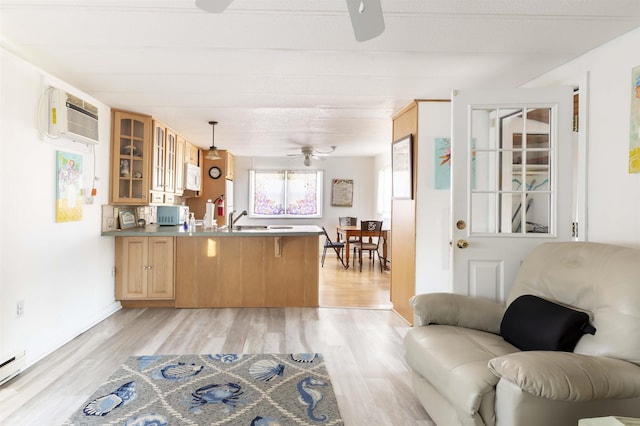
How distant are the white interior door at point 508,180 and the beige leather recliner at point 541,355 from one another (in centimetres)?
26

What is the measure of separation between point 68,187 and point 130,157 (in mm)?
996

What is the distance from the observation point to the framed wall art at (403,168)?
3675 millimetres

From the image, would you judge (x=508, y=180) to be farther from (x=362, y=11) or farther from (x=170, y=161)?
(x=170, y=161)

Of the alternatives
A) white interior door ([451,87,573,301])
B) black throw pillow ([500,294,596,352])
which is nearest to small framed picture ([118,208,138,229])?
white interior door ([451,87,573,301])


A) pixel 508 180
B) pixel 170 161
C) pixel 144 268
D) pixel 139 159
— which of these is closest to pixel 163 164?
pixel 170 161

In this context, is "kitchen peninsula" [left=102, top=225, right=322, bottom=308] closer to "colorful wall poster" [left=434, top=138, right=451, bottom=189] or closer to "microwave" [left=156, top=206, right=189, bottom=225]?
"microwave" [left=156, top=206, right=189, bottom=225]

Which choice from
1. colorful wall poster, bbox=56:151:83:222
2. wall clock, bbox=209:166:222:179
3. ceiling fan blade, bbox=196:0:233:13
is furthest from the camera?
wall clock, bbox=209:166:222:179

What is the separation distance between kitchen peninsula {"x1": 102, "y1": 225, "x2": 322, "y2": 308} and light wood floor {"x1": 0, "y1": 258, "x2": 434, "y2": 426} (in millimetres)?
156

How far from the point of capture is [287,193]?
8.06 metres

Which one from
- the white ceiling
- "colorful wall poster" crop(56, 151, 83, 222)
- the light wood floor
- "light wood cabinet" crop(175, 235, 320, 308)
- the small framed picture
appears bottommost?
the light wood floor

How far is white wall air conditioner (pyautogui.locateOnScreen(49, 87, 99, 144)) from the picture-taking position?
2842mm

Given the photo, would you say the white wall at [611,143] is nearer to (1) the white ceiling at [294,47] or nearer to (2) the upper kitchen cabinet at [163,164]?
(1) the white ceiling at [294,47]

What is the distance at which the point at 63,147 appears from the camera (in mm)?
3057

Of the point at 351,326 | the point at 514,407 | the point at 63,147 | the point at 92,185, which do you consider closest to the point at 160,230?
the point at 92,185
